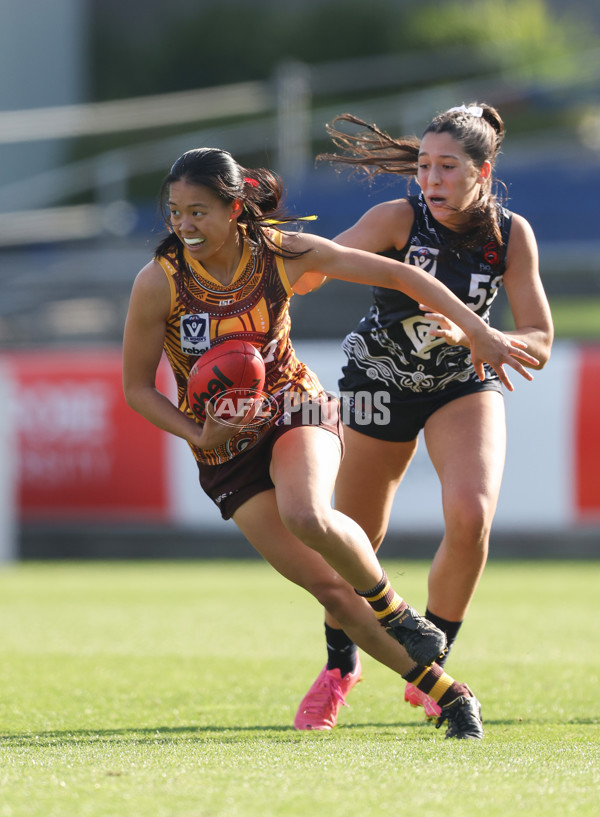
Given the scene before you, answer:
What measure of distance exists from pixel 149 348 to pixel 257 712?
1683 millimetres

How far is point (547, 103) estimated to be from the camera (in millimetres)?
18047

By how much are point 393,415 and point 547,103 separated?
14.2 meters

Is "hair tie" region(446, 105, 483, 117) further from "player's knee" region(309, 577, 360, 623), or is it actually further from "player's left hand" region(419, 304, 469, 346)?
"player's knee" region(309, 577, 360, 623)

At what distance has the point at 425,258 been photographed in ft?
15.7

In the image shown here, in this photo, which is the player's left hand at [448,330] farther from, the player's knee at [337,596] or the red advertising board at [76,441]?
the red advertising board at [76,441]

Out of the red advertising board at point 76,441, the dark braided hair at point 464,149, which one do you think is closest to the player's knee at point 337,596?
the dark braided hair at point 464,149

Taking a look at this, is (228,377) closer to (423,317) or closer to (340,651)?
(423,317)

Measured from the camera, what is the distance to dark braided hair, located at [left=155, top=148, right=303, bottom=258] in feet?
13.8

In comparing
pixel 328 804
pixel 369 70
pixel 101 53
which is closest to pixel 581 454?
pixel 328 804

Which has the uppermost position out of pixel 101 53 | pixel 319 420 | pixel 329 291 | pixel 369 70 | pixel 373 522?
pixel 101 53

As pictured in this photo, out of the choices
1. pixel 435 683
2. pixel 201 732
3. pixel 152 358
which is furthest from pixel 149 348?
pixel 435 683

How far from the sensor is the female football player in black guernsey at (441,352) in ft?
15.1

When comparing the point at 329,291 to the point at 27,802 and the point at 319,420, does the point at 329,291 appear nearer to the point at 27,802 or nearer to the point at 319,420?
the point at 319,420

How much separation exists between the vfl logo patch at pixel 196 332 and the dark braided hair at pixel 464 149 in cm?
109
